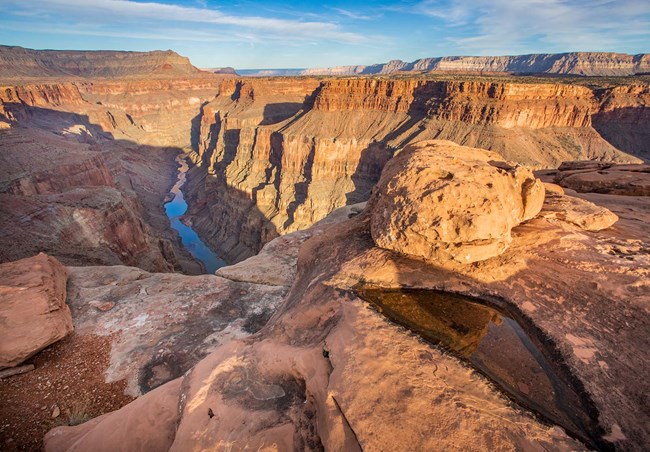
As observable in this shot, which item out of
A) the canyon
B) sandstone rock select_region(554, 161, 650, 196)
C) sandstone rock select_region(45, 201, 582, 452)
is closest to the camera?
sandstone rock select_region(45, 201, 582, 452)

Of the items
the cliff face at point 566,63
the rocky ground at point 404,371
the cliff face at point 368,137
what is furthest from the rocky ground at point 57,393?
the cliff face at point 566,63

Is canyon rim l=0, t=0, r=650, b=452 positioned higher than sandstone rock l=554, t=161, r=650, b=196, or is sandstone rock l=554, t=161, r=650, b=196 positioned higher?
sandstone rock l=554, t=161, r=650, b=196

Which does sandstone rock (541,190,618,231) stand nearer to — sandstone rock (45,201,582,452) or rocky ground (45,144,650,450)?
rocky ground (45,144,650,450)

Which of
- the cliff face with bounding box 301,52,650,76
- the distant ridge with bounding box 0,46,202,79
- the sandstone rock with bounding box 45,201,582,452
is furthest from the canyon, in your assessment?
the cliff face with bounding box 301,52,650,76

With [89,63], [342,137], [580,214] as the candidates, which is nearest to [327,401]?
[580,214]

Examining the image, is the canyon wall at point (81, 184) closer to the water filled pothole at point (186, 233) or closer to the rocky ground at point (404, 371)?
the water filled pothole at point (186, 233)
